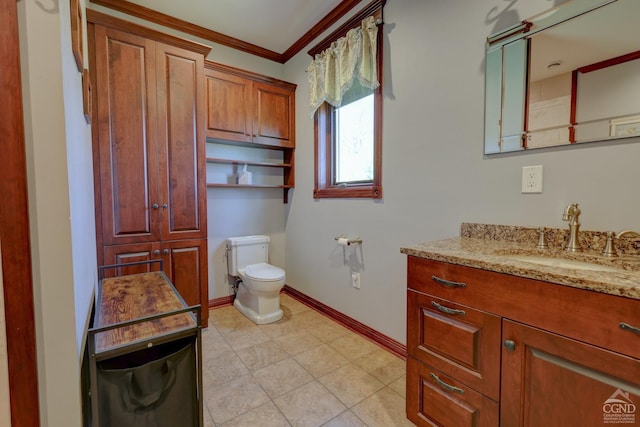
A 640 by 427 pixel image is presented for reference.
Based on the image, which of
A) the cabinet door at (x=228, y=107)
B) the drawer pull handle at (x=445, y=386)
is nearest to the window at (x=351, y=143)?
the cabinet door at (x=228, y=107)

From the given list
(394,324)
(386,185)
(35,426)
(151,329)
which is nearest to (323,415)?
(394,324)

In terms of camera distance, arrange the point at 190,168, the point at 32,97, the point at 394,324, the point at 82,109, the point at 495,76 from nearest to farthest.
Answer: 1. the point at 32,97
2. the point at 82,109
3. the point at 495,76
4. the point at 394,324
5. the point at 190,168

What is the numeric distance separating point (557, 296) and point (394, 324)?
1.30m

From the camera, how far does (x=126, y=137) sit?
201 centimetres

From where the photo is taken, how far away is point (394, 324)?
203cm

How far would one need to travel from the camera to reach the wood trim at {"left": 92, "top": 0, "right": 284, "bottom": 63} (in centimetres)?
229

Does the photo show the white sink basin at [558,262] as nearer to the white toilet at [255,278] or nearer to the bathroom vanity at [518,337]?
the bathroom vanity at [518,337]

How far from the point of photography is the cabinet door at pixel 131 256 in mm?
1993

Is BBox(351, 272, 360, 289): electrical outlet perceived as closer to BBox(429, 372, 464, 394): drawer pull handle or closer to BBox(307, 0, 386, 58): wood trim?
BBox(429, 372, 464, 394): drawer pull handle

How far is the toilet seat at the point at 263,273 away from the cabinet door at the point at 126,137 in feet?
2.74

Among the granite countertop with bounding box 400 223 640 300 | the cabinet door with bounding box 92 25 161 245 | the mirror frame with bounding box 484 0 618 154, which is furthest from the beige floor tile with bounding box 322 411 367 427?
the cabinet door with bounding box 92 25 161 245

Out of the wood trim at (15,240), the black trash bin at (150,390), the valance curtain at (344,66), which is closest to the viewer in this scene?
the wood trim at (15,240)

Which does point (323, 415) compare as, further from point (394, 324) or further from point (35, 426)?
point (35, 426)

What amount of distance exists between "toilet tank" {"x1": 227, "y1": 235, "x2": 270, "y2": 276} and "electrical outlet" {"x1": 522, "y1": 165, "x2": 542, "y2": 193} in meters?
2.24
